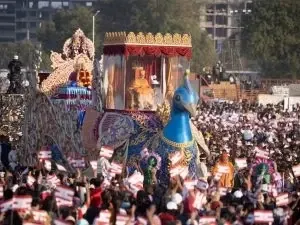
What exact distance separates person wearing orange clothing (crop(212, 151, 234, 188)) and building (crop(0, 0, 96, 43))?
15755 centimetres

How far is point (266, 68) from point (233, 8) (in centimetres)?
5938

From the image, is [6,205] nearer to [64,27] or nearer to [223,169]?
[223,169]

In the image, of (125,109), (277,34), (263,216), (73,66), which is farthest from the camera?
(277,34)

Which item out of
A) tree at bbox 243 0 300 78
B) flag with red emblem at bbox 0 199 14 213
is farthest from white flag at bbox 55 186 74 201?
tree at bbox 243 0 300 78

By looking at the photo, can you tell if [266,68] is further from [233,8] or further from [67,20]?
[233,8]

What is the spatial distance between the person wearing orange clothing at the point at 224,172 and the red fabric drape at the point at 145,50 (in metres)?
5.55

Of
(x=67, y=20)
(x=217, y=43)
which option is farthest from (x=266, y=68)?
(x=217, y=43)

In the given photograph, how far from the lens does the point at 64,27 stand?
110 meters

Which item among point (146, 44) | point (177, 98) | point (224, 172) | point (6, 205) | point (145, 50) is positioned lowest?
point (224, 172)

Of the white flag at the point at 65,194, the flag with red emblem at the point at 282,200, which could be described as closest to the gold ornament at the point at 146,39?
the flag with red emblem at the point at 282,200

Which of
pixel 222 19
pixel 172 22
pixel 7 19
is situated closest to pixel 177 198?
pixel 172 22

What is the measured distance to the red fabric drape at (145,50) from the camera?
33.3 m

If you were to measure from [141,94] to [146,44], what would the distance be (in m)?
1.08

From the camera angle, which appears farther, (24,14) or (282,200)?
(24,14)
